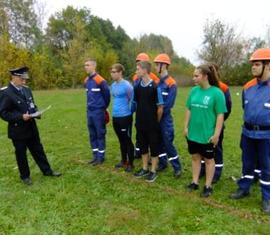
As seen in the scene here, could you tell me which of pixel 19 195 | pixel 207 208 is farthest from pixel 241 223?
pixel 19 195

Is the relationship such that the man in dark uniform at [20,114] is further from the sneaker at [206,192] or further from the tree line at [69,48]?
the tree line at [69,48]

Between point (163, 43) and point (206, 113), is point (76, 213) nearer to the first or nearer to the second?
point (206, 113)

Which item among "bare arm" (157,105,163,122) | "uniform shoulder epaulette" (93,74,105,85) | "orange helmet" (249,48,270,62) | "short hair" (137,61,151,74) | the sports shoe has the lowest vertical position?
the sports shoe

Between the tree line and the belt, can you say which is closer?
the belt

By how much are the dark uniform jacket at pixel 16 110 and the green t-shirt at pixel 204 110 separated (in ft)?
8.81

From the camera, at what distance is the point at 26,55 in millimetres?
33188

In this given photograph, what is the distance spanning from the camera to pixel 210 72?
5199mm

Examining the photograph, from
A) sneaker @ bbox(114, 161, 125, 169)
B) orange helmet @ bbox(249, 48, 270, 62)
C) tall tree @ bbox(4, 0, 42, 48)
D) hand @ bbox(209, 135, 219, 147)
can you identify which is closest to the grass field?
sneaker @ bbox(114, 161, 125, 169)

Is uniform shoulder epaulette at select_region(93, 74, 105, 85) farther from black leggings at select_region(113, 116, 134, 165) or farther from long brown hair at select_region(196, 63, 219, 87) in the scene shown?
long brown hair at select_region(196, 63, 219, 87)

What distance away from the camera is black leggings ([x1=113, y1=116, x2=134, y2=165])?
6491mm

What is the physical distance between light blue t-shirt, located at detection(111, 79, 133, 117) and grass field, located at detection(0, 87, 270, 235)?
110 cm

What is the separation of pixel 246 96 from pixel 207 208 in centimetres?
162

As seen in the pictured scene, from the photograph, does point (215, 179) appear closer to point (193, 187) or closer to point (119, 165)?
point (193, 187)

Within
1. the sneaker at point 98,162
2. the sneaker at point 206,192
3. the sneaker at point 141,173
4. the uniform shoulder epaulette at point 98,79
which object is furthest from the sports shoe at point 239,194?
the uniform shoulder epaulette at point 98,79
